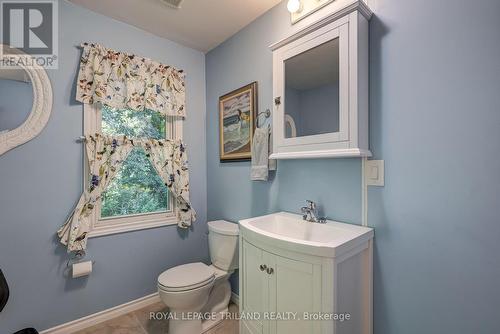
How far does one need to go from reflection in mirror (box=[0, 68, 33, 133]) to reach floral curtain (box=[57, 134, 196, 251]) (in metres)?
0.39

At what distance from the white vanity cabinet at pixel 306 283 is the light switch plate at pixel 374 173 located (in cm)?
25

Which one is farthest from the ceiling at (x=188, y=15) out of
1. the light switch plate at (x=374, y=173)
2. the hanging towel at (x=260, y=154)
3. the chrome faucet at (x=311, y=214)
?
the chrome faucet at (x=311, y=214)

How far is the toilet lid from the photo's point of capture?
1529 mm

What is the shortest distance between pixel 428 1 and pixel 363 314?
1544mm

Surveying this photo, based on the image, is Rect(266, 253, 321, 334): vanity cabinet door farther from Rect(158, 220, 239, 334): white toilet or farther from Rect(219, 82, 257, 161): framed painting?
Rect(219, 82, 257, 161): framed painting

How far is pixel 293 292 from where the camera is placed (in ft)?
3.56

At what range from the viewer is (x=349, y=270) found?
108 centimetres

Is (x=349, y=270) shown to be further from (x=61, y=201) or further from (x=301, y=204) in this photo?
(x=61, y=201)

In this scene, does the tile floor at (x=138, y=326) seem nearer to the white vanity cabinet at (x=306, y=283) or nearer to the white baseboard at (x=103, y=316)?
the white baseboard at (x=103, y=316)

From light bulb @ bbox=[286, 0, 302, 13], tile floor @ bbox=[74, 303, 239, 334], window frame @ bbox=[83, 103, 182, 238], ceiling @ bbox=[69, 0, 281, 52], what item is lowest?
tile floor @ bbox=[74, 303, 239, 334]

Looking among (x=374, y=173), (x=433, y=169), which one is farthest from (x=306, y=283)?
(x=433, y=169)

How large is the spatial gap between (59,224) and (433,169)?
2350 mm

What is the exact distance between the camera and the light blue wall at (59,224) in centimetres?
152

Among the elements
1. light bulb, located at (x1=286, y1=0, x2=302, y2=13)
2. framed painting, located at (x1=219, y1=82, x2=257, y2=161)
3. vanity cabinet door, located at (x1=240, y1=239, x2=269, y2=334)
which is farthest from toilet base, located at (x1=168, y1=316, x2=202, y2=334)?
light bulb, located at (x1=286, y1=0, x2=302, y2=13)
